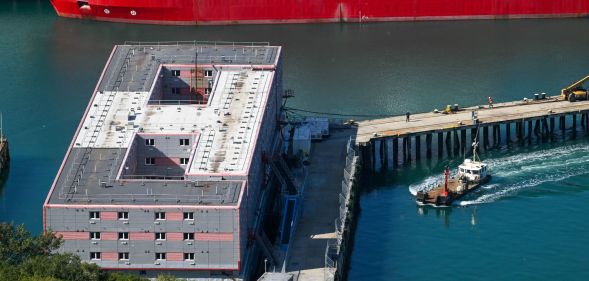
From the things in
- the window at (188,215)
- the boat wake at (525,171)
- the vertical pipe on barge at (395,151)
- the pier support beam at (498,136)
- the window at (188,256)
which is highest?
the pier support beam at (498,136)

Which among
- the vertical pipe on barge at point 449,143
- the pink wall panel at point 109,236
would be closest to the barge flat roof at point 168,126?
the pink wall panel at point 109,236

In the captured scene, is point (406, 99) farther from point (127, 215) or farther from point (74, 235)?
point (74, 235)

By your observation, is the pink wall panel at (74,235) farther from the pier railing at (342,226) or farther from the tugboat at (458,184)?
the tugboat at (458,184)

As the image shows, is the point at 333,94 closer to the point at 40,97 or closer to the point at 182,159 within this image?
the point at 40,97

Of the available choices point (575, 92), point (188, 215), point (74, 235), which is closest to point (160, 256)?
point (188, 215)

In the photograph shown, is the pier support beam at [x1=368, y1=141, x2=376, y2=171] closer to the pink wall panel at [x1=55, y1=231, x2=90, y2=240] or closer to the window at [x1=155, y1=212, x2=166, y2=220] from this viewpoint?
the window at [x1=155, y1=212, x2=166, y2=220]

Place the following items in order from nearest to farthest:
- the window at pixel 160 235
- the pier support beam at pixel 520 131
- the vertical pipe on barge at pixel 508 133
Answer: the window at pixel 160 235 < the pier support beam at pixel 520 131 < the vertical pipe on barge at pixel 508 133

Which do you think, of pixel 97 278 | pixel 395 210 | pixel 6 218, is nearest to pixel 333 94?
pixel 395 210
